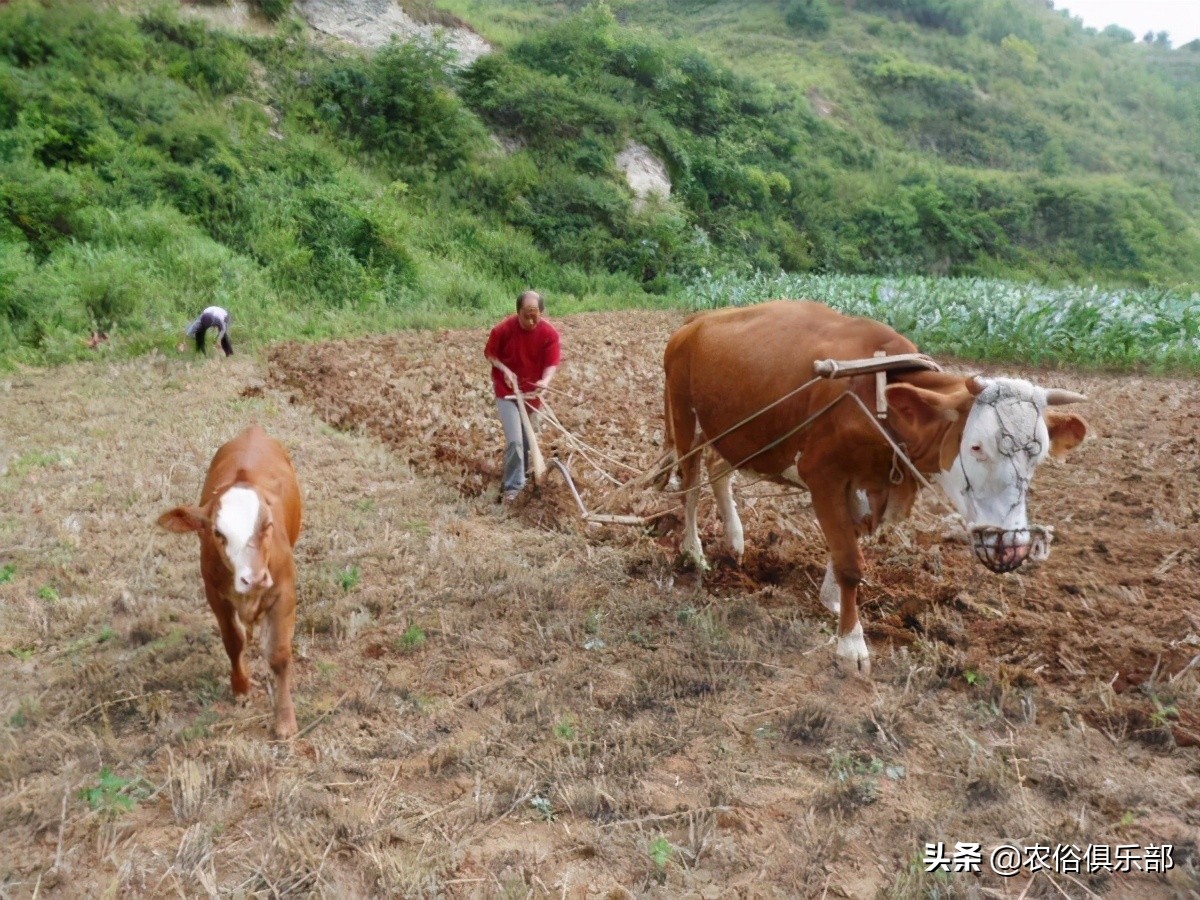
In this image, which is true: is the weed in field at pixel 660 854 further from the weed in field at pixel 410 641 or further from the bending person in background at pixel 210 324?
the bending person in background at pixel 210 324

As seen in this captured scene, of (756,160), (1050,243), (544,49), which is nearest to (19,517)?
(544,49)

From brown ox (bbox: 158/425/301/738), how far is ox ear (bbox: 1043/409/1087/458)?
3.50 m

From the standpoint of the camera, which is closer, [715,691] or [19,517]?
[715,691]

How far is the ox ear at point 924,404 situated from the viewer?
3955 mm

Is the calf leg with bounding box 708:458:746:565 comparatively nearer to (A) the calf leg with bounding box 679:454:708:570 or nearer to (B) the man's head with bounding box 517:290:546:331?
(A) the calf leg with bounding box 679:454:708:570

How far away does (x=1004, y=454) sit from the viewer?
3764mm

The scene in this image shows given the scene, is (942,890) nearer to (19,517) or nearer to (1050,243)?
(19,517)

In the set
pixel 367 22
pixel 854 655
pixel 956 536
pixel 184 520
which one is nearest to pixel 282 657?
pixel 184 520

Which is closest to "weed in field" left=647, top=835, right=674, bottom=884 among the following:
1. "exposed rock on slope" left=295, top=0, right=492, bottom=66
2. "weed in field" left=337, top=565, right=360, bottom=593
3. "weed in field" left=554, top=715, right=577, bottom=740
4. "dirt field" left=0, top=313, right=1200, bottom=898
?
"dirt field" left=0, top=313, right=1200, bottom=898

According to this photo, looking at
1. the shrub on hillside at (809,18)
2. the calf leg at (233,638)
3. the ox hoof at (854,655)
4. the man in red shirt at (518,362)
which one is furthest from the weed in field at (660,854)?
the shrub on hillside at (809,18)

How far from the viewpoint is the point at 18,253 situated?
13938 millimetres

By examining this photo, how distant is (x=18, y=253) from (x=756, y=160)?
24.1m

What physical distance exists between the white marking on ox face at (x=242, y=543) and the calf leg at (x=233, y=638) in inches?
16.0

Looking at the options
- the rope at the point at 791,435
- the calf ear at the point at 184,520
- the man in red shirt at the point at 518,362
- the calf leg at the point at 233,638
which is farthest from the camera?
the man in red shirt at the point at 518,362
